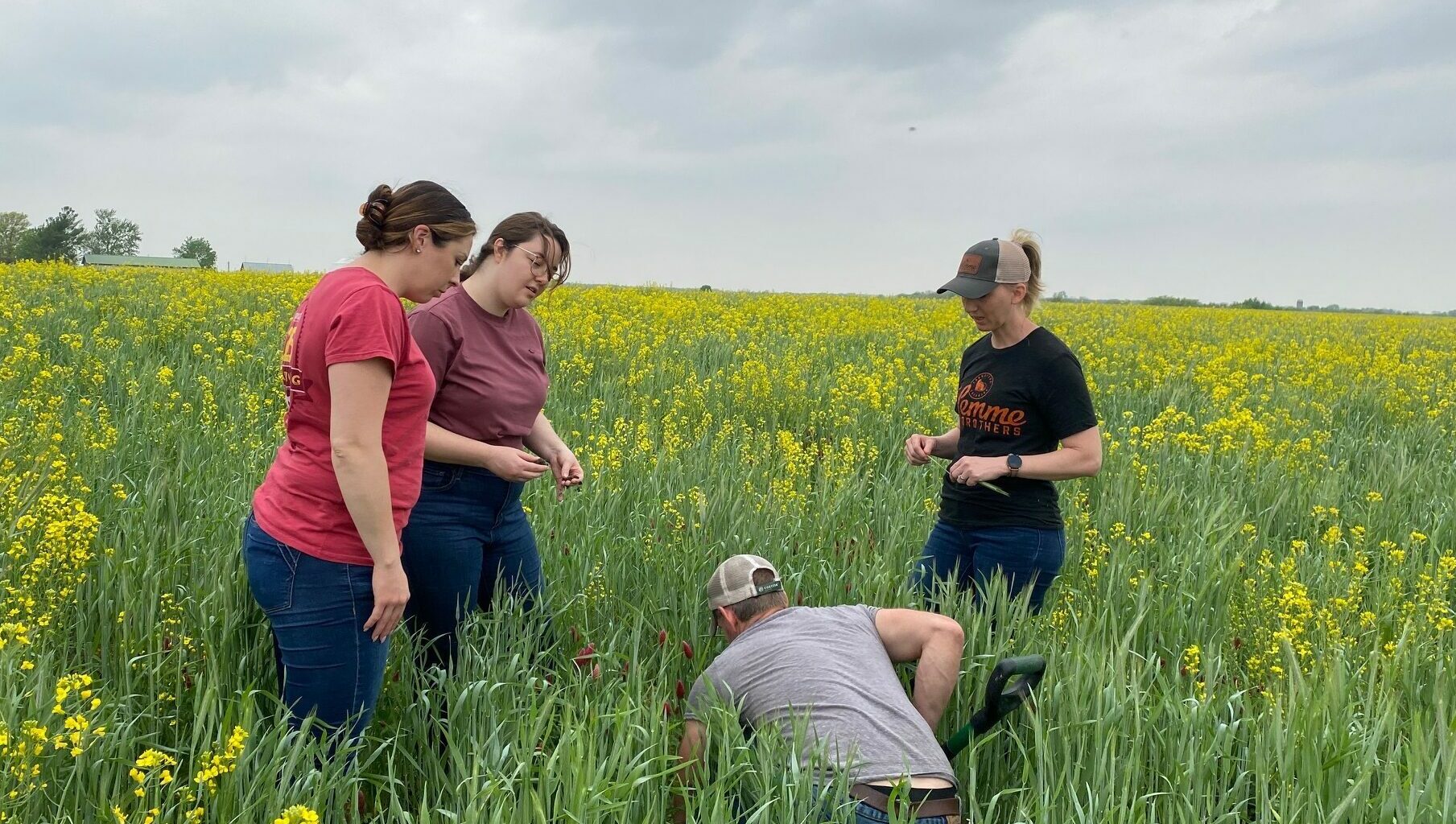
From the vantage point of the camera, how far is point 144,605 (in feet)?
9.82

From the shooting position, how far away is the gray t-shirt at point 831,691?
226 cm

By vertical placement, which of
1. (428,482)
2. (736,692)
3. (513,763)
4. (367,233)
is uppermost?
(367,233)

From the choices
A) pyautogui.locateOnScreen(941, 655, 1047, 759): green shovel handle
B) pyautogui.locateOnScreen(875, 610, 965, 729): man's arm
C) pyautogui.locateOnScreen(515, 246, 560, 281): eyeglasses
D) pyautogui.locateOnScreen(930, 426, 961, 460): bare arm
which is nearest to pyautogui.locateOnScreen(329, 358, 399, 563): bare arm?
pyautogui.locateOnScreen(515, 246, 560, 281): eyeglasses

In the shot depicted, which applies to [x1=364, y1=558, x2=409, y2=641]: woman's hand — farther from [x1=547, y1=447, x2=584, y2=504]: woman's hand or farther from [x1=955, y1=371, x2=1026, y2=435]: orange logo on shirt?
[x1=955, y1=371, x2=1026, y2=435]: orange logo on shirt

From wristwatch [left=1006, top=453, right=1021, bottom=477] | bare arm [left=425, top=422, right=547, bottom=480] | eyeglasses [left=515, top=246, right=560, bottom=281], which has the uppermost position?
eyeglasses [left=515, top=246, right=560, bottom=281]

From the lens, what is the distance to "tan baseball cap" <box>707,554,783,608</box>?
2773 mm

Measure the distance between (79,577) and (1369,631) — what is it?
14.6ft

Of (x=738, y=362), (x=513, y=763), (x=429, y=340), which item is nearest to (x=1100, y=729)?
(x=513, y=763)

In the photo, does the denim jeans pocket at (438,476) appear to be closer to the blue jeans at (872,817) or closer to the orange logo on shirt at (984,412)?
the blue jeans at (872,817)

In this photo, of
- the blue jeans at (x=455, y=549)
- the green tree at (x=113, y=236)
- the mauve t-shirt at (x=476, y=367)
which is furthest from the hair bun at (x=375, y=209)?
the green tree at (x=113, y=236)

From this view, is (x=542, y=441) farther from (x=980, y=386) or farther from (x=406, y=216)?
(x=980, y=386)

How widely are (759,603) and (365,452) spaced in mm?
1218

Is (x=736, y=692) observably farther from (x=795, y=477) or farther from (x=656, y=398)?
(x=656, y=398)

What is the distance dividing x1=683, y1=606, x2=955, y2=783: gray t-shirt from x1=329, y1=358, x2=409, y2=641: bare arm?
2.98 ft
